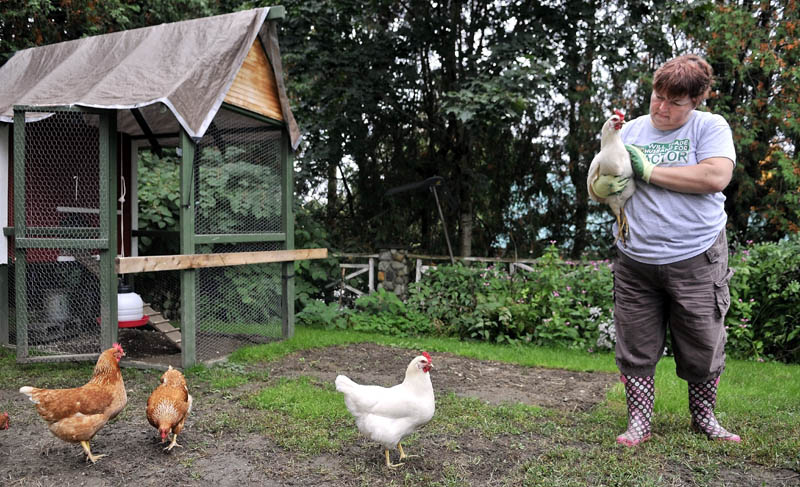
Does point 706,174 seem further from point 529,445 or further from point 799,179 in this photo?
point 799,179

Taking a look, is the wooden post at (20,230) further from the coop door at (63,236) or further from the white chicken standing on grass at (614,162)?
the white chicken standing on grass at (614,162)

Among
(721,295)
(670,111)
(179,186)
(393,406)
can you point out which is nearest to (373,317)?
(179,186)

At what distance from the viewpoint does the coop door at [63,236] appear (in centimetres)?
425

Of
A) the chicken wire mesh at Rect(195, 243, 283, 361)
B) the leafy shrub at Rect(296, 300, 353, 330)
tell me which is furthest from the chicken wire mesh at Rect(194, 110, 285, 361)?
the leafy shrub at Rect(296, 300, 353, 330)

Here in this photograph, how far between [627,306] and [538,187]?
6.89 meters

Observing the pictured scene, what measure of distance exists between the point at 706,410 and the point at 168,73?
444cm

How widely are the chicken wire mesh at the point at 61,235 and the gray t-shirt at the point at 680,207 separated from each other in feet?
13.2

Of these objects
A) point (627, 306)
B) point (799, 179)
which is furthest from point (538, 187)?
point (627, 306)

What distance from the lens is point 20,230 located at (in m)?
4.26

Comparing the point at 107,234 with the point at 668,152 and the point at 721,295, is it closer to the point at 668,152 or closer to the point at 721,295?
the point at 668,152

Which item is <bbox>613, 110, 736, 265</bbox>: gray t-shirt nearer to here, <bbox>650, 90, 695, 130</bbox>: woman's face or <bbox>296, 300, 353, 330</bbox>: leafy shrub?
<bbox>650, 90, 695, 130</bbox>: woman's face

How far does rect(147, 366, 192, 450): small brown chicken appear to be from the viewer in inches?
109

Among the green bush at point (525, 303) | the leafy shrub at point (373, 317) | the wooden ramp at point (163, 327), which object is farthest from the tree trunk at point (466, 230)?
the wooden ramp at point (163, 327)

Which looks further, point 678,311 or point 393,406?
point 678,311
